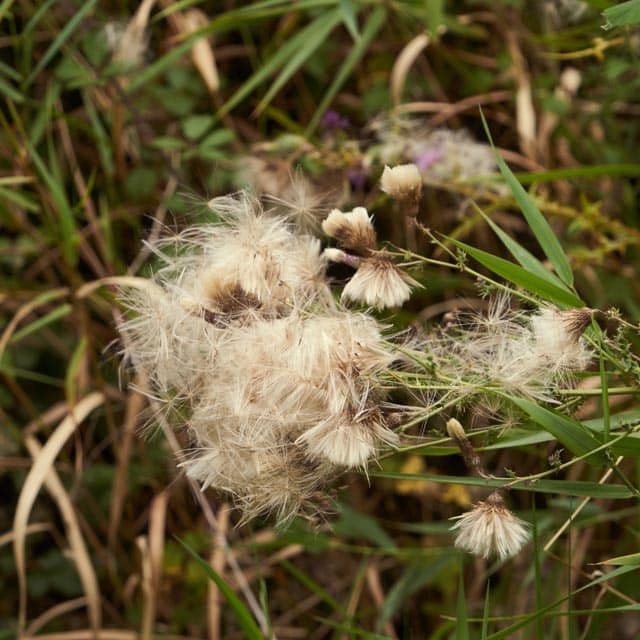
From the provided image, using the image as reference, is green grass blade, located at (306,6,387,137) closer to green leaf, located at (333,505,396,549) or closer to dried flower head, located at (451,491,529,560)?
green leaf, located at (333,505,396,549)

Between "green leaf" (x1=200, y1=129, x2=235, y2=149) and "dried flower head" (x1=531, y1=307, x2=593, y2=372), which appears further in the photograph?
"green leaf" (x1=200, y1=129, x2=235, y2=149)

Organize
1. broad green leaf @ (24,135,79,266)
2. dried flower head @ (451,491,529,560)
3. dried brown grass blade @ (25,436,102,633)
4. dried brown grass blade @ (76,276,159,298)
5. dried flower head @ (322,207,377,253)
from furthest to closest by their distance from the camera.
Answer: dried brown grass blade @ (25,436,102,633) → broad green leaf @ (24,135,79,266) → dried brown grass blade @ (76,276,159,298) → dried flower head @ (322,207,377,253) → dried flower head @ (451,491,529,560)

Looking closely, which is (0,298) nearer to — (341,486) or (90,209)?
(90,209)

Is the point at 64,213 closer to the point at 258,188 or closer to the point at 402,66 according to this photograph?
the point at 258,188

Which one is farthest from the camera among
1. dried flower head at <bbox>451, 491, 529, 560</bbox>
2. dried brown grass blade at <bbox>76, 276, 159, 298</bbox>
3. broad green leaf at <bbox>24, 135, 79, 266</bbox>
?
broad green leaf at <bbox>24, 135, 79, 266</bbox>

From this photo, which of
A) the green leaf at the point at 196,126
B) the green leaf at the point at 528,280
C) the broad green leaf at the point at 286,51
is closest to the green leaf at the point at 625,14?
the green leaf at the point at 528,280

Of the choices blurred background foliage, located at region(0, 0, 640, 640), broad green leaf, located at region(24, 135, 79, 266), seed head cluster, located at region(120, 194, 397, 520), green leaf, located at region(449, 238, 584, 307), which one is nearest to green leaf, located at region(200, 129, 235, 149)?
blurred background foliage, located at region(0, 0, 640, 640)

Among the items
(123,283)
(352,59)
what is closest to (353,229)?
(123,283)
